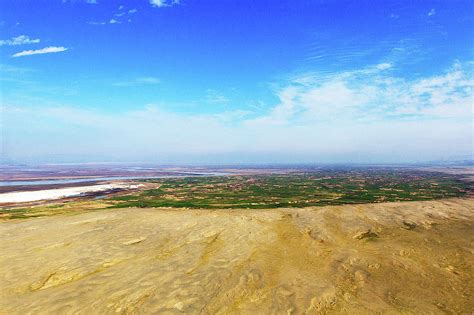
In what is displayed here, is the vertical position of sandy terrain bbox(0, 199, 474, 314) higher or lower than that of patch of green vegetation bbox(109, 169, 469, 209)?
higher

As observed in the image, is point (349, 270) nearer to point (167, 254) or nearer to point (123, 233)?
point (167, 254)

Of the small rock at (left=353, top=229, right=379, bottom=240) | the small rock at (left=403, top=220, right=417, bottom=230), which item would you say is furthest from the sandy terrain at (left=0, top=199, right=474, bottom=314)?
the small rock at (left=403, top=220, right=417, bottom=230)

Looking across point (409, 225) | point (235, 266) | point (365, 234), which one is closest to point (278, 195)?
point (409, 225)

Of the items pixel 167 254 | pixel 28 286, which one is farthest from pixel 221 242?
pixel 28 286

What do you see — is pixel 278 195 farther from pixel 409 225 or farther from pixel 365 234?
pixel 365 234

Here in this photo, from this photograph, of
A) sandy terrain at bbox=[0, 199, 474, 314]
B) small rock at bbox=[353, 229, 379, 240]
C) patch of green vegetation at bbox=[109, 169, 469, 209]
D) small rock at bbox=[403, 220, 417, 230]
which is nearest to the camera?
sandy terrain at bbox=[0, 199, 474, 314]

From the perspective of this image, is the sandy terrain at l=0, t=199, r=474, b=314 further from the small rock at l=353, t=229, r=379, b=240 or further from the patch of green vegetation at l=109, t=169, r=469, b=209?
the patch of green vegetation at l=109, t=169, r=469, b=209

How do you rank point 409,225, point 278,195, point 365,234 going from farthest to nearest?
point 278,195, point 409,225, point 365,234

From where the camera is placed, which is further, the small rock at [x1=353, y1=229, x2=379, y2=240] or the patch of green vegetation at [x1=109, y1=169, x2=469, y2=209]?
the patch of green vegetation at [x1=109, y1=169, x2=469, y2=209]
